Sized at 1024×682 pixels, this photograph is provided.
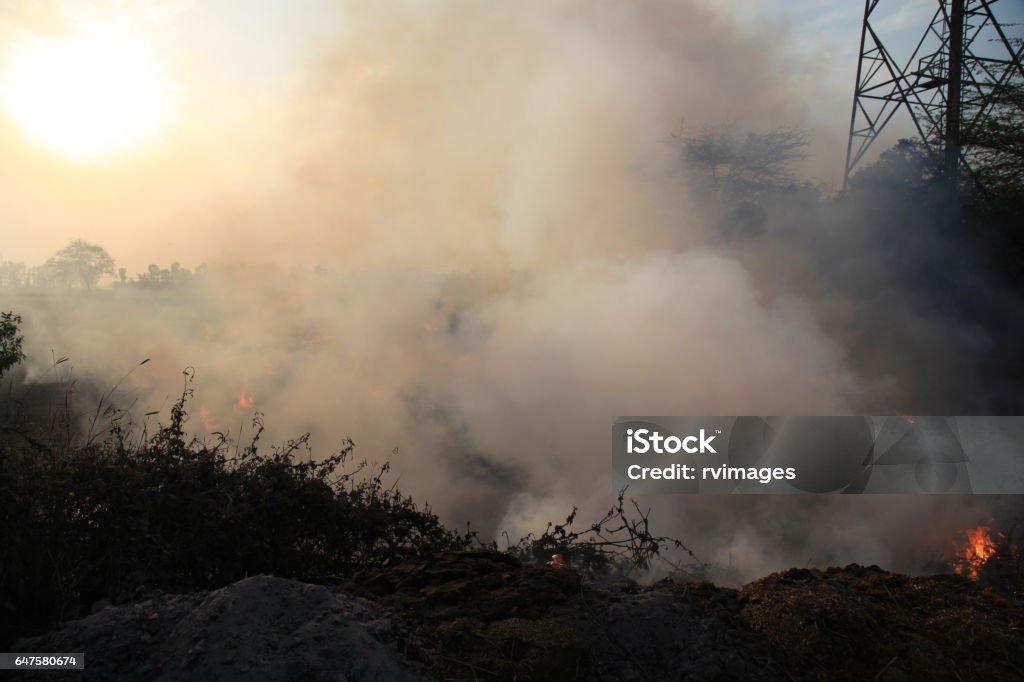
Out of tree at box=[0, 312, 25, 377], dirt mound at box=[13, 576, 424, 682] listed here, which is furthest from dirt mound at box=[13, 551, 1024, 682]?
tree at box=[0, 312, 25, 377]

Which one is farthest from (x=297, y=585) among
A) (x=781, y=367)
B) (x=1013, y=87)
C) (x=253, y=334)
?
(x=1013, y=87)

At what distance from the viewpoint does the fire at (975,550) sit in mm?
6227

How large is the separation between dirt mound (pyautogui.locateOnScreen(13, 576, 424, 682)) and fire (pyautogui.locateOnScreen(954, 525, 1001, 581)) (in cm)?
581

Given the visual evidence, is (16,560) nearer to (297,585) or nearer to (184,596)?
(184,596)

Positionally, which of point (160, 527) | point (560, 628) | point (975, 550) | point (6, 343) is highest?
point (6, 343)

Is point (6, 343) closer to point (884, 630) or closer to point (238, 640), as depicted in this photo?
point (238, 640)

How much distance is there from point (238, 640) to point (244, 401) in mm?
10160

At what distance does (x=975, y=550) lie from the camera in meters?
6.55

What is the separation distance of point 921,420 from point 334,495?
7.82 meters

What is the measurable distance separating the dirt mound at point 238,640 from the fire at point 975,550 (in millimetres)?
5809

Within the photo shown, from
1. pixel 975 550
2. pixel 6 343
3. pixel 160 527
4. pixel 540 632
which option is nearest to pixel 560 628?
pixel 540 632

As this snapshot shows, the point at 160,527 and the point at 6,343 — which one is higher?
the point at 6,343

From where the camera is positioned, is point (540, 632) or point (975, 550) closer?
point (540, 632)

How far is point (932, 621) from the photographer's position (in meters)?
3.23
